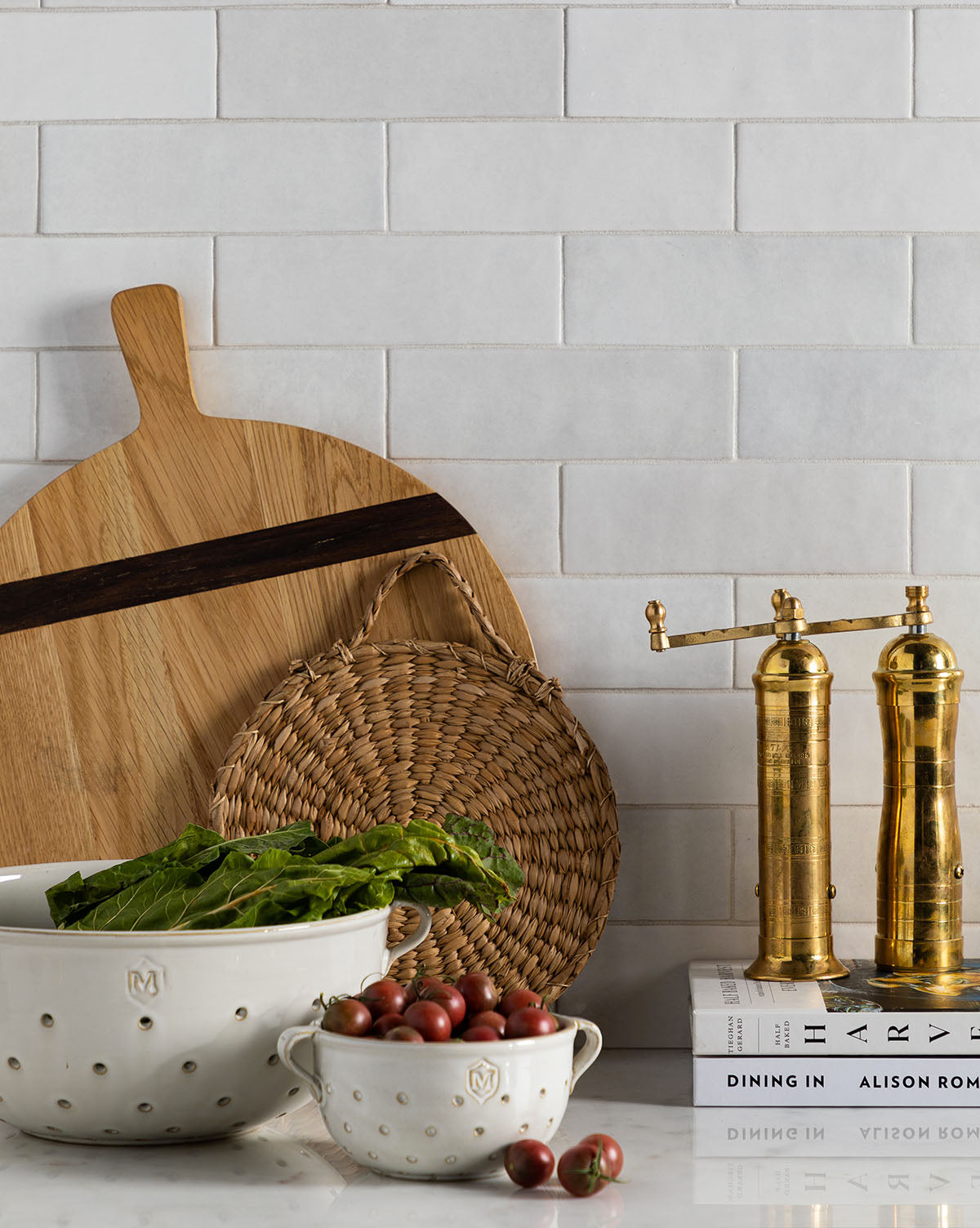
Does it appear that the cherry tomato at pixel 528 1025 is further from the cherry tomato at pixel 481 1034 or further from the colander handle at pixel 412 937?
the colander handle at pixel 412 937

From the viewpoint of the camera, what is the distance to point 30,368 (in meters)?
1.16

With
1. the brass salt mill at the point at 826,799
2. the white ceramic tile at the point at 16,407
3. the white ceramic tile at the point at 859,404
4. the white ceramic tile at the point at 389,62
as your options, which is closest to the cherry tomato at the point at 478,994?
the brass salt mill at the point at 826,799

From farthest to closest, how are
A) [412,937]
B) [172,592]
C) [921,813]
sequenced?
[172,592]
[921,813]
[412,937]

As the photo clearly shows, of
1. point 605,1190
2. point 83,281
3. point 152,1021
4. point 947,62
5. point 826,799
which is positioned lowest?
point 605,1190

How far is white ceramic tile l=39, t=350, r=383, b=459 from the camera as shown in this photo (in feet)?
3.79

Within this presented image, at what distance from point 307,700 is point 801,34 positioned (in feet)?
2.49

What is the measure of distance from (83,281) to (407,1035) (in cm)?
79

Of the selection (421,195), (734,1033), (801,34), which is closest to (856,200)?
(801,34)

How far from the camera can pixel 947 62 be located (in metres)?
1.14

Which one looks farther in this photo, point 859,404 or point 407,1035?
point 859,404

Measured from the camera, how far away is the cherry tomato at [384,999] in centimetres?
75

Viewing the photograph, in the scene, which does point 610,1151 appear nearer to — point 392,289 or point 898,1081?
point 898,1081

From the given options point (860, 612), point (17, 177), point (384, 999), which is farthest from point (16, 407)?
point (860, 612)

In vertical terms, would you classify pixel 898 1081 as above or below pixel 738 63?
below
